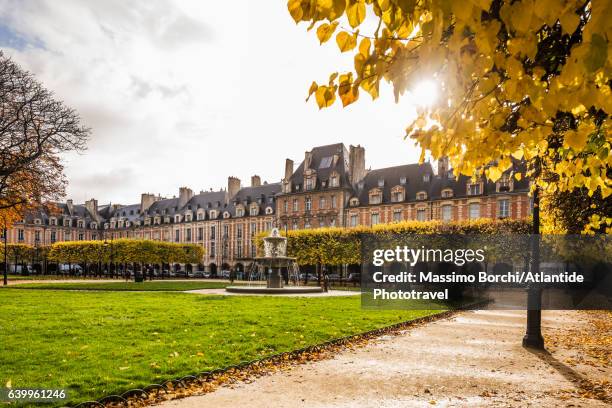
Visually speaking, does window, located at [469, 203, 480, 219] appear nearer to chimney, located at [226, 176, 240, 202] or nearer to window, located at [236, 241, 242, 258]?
window, located at [236, 241, 242, 258]

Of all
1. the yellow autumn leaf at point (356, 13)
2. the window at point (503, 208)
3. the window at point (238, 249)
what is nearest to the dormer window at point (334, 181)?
the window at point (503, 208)

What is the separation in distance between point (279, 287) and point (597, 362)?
2188 cm

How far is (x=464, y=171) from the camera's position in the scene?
16.2 ft

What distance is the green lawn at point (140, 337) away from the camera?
25.2 feet

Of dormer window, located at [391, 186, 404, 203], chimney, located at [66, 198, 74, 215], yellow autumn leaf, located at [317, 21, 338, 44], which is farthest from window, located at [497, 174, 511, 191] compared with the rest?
chimney, located at [66, 198, 74, 215]

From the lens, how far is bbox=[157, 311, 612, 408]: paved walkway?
6914mm

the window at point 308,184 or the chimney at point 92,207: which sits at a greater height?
the window at point 308,184

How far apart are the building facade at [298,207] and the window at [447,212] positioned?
11cm

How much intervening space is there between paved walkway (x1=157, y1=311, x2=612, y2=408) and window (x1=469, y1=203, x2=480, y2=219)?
41820 millimetres

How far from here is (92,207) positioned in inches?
4075

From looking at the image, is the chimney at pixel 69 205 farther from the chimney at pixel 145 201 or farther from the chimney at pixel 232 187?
the chimney at pixel 232 187

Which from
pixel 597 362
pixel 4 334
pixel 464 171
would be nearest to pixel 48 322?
pixel 4 334

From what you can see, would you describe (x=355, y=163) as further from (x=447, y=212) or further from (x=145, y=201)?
(x=145, y=201)

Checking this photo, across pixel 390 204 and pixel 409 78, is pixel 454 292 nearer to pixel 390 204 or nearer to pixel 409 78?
pixel 409 78
